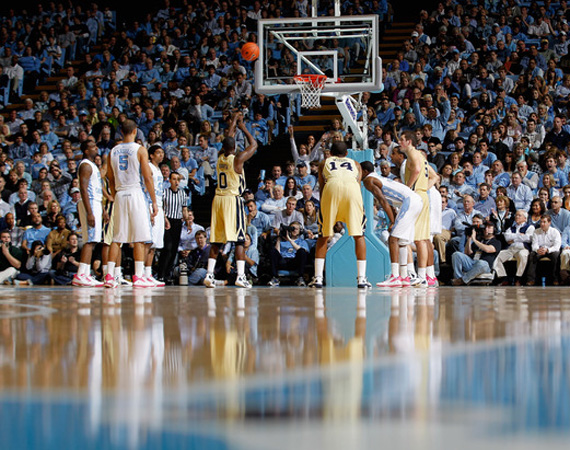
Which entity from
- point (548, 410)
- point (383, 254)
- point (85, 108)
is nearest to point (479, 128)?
point (383, 254)

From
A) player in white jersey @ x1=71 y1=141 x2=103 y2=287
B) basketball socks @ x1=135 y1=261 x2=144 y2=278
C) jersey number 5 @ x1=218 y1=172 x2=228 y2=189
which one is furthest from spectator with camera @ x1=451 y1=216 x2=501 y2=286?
player in white jersey @ x1=71 y1=141 x2=103 y2=287

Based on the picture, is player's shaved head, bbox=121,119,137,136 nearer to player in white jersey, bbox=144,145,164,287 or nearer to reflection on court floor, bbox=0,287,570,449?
player in white jersey, bbox=144,145,164,287

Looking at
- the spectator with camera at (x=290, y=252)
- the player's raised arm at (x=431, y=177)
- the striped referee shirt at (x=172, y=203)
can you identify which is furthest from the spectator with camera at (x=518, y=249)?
the striped referee shirt at (x=172, y=203)

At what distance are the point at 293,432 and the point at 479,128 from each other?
1162cm

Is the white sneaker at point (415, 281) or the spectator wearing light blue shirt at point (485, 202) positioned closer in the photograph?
the white sneaker at point (415, 281)

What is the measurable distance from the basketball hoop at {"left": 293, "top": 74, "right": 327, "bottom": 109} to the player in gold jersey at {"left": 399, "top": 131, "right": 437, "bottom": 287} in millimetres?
1871

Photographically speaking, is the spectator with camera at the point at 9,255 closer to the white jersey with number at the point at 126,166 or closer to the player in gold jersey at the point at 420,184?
the white jersey with number at the point at 126,166

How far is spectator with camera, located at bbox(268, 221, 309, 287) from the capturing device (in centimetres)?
1046

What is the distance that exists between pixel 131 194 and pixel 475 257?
196 inches

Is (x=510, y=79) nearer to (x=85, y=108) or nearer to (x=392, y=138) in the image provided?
(x=392, y=138)

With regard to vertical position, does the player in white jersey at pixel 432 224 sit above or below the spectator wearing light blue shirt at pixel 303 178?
below

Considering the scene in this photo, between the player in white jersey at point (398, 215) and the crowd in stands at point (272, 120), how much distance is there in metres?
2.50

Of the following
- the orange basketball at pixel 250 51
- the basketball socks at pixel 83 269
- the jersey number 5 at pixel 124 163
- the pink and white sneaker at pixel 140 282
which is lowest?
the pink and white sneaker at pixel 140 282

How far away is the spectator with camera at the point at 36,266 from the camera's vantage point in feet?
36.2
